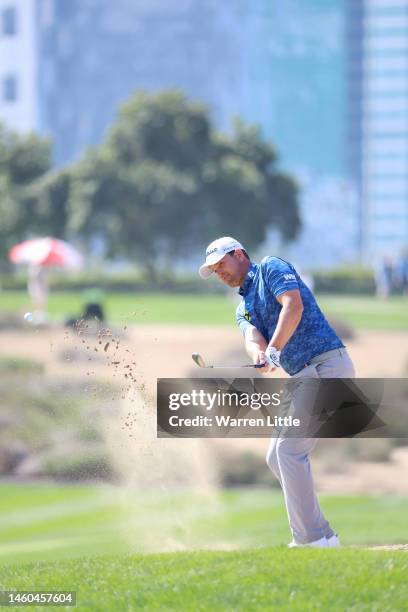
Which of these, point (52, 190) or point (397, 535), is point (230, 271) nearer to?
point (397, 535)

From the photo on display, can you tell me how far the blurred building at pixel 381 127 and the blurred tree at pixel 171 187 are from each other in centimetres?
10089

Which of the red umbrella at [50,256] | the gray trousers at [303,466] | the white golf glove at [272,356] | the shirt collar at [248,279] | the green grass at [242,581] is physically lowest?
the red umbrella at [50,256]

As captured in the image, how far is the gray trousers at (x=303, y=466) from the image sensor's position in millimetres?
7738

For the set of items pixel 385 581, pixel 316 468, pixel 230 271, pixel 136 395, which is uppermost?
pixel 230 271

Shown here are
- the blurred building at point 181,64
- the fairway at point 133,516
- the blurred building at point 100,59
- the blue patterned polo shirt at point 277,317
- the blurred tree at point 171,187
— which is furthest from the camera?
the blurred building at point 181,64

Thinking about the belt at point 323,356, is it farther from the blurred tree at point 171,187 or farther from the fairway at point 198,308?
the blurred tree at point 171,187

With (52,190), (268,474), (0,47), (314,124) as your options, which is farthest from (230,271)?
(314,124)

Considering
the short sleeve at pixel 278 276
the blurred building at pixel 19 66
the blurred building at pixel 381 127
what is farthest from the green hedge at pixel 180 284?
the blurred building at pixel 381 127

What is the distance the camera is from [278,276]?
24.9 feet

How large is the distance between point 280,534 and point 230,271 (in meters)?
10.1

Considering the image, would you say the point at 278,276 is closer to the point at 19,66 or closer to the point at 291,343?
the point at 291,343

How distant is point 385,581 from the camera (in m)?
6.98

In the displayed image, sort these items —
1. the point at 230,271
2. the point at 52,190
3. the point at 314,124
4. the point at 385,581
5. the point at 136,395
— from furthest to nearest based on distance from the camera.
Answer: the point at 314,124 → the point at 52,190 → the point at 136,395 → the point at 230,271 → the point at 385,581

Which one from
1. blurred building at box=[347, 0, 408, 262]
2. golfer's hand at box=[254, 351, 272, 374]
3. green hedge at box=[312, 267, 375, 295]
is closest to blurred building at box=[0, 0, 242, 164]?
blurred building at box=[347, 0, 408, 262]
